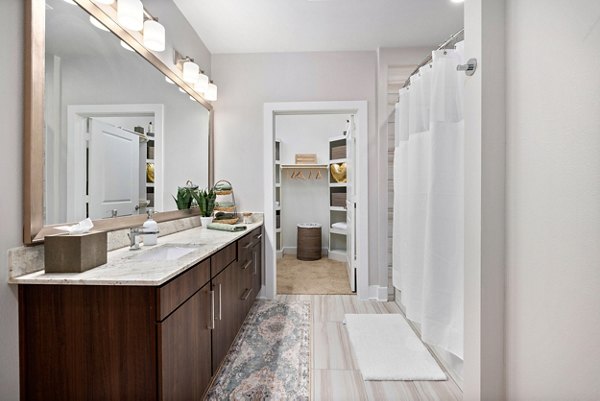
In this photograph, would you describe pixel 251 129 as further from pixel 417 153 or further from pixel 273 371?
pixel 273 371

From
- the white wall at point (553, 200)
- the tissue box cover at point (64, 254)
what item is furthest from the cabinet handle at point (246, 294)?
the white wall at point (553, 200)

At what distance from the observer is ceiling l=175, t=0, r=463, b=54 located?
2180 millimetres

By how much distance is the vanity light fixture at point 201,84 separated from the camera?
97.7 inches

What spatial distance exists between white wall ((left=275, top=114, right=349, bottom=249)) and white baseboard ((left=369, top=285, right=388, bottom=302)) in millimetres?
1960

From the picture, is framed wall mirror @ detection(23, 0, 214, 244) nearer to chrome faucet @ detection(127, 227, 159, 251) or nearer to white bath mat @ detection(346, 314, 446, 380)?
chrome faucet @ detection(127, 227, 159, 251)

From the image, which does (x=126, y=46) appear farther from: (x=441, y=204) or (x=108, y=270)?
(x=441, y=204)

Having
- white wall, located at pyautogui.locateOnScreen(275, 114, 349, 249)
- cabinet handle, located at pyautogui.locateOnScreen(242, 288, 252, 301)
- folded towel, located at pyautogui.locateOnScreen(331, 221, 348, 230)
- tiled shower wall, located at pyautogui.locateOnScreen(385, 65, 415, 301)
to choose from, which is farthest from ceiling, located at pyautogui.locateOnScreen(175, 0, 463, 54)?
folded towel, located at pyautogui.locateOnScreen(331, 221, 348, 230)

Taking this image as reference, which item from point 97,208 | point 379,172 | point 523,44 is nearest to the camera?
point 523,44

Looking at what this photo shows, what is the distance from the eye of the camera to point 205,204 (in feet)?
8.32

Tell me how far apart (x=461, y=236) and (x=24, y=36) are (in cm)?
217

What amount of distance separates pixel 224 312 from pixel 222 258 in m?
0.33

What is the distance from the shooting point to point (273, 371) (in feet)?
5.52

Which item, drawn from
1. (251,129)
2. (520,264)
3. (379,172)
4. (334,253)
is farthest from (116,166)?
(334,253)

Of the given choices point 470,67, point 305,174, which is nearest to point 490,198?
point 470,67
